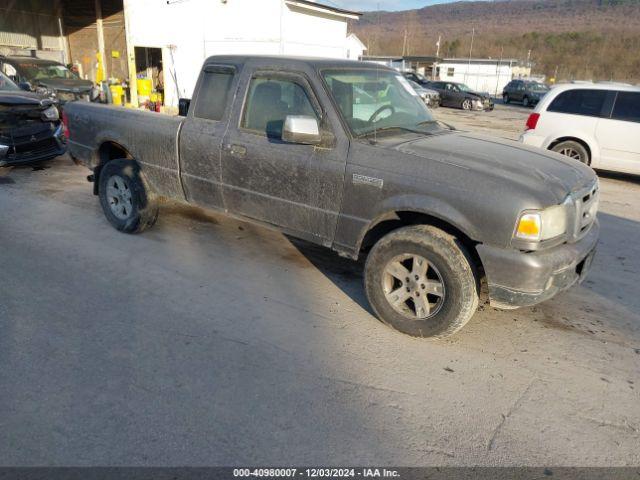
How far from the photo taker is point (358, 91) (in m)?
4.09

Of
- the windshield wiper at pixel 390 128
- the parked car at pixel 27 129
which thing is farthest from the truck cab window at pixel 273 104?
the parked car at pixel 27 129

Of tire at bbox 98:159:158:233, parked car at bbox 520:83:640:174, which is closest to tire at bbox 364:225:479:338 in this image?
tire at bbox 98:159:158:233

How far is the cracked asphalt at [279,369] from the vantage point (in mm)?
2580

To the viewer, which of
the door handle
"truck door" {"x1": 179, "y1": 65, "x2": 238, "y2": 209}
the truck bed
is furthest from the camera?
the truck bed

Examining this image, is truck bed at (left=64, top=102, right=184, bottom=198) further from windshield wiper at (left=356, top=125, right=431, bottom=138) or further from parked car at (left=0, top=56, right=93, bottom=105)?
parked car at (left=0, top=56, right=93, bottom=105)

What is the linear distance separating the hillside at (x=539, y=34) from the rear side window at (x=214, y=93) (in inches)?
1108

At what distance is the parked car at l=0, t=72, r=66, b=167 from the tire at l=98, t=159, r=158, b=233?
3.22 m

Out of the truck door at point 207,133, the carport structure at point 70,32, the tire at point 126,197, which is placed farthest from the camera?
the carport structure at point 70,32

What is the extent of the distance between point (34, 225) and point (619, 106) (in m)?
9.72

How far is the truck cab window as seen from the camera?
3.98 m

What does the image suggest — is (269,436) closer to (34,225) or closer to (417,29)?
(34,225)

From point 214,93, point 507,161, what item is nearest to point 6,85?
point 214,93

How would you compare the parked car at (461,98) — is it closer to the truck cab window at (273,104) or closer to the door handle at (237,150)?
the truck cab window at (273,104)

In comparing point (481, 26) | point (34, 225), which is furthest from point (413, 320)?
point (481, 26)
